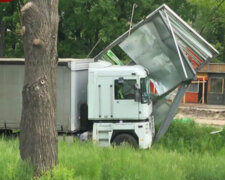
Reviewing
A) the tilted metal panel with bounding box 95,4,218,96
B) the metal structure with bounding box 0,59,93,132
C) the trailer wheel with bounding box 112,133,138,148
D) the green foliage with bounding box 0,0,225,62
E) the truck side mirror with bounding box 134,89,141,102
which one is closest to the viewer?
the truck side mirror with bounding box 134,89,141,102

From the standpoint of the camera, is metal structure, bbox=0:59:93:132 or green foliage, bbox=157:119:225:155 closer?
green foliage, bbox=157:119:225:155

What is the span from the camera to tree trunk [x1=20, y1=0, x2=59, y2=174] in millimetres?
5352

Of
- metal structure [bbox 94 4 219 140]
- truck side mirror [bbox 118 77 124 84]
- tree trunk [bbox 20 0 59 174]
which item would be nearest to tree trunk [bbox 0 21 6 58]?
metal structure [bbox 94 4 219 140]

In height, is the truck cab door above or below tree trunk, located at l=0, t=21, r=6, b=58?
below

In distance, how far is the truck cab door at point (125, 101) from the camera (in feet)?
41.4

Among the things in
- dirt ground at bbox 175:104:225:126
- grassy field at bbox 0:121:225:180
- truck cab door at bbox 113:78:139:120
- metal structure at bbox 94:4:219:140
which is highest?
metal structure at bbox 94:4:219:140

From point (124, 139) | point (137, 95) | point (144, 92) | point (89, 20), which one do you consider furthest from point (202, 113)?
point (137, 95)

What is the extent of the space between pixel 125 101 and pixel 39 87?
736 cm

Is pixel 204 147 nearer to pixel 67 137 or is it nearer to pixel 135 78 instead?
pixel 135 78

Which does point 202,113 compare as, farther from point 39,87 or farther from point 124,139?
point 39,87

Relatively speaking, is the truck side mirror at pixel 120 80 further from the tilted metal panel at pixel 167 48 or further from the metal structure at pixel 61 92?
the tilted metal panel at pixel 167 48

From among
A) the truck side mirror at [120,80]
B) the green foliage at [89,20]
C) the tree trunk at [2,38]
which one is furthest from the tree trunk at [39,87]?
the tree trunk at [2,38]

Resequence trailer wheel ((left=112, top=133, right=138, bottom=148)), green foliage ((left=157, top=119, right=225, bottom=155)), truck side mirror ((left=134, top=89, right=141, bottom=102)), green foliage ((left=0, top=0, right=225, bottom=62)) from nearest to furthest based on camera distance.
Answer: green foliage ((left=157, top=119, right=225, bottom=155))
truck side mirror ((left=134, top=89, right=141, bottom=102))
trailer wheel ((left=112, top=133, right=138, bottom=148))
green foliage ((left=0, top=0, right=225, bottom=62))

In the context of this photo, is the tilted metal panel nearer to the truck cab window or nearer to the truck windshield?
the truck windshield
